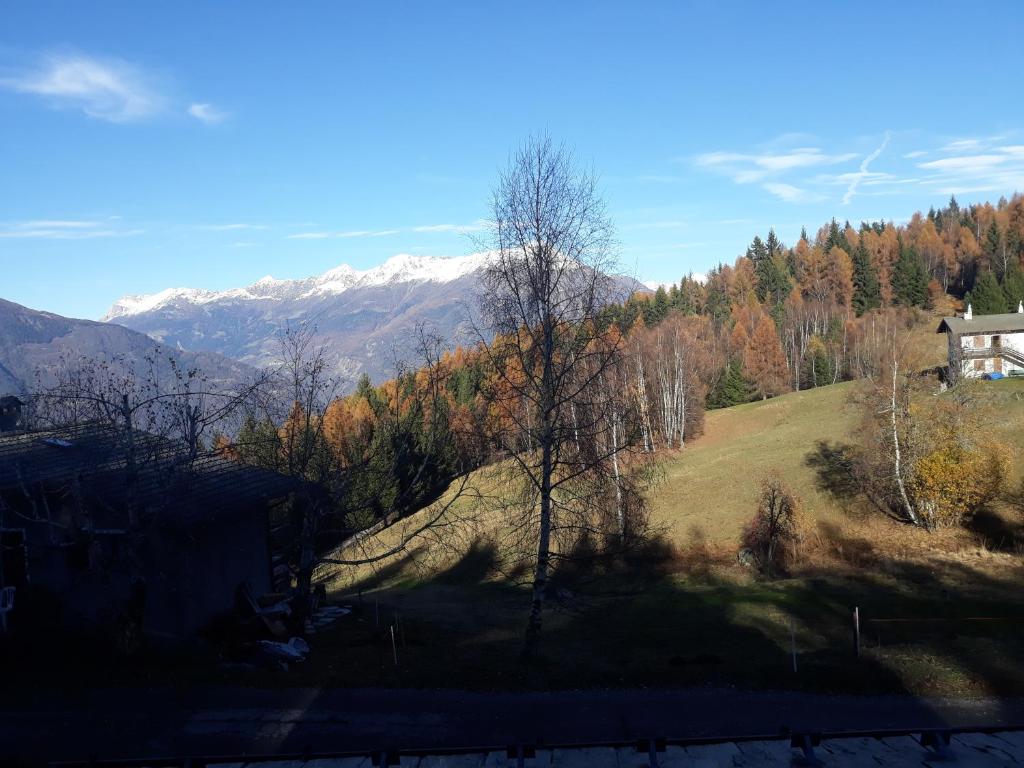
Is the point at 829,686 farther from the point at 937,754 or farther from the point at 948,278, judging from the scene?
the point at 948,278

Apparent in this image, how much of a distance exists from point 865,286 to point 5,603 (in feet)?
370

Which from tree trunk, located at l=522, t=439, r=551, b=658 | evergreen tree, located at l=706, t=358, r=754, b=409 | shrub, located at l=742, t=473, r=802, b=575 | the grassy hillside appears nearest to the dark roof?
tree trunk, located at l=522, t=439, r=551, b=658

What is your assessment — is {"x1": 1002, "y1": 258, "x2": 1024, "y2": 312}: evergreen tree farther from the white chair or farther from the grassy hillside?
Result: the white chair

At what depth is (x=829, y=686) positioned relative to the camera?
12969 millimetres

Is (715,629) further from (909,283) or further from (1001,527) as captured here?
(909,283)

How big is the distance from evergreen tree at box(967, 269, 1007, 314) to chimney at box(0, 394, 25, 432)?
98.9m

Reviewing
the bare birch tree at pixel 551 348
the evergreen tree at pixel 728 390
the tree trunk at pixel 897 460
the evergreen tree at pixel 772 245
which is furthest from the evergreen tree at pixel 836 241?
the bare birch tree at pixel 551 348

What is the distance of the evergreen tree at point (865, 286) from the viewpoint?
106 m

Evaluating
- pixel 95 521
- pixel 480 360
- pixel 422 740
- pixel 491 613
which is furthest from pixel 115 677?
pixel 491 613

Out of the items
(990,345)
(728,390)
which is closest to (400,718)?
(728,390)

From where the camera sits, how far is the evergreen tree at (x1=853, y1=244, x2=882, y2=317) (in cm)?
10594

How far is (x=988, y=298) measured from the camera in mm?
91438

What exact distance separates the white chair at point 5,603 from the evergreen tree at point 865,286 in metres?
108

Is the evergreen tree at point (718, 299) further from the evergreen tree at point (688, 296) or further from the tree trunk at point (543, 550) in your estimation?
the tree trunk at point (543, 550)
